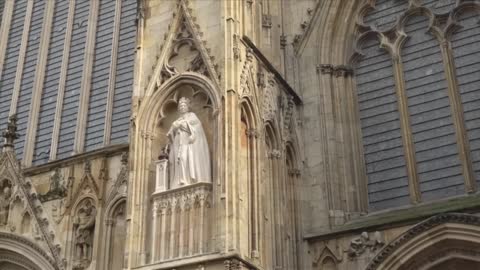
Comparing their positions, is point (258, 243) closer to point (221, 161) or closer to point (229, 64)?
point (221, 161)

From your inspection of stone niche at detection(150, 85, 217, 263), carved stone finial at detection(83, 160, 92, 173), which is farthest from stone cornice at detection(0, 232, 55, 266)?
stone niche at detection(150, 85, 217, 263)

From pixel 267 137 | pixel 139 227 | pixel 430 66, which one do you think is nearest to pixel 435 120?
pixel 430 66

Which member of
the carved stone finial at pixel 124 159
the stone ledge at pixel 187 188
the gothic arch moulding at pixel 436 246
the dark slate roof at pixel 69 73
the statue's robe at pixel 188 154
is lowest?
the gothic arch moulding at pixel 436 246

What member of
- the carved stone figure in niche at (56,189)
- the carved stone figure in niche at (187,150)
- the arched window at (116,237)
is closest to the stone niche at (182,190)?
the carved stone figure in niche at (187,150)

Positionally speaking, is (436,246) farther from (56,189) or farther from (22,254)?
(22,254)

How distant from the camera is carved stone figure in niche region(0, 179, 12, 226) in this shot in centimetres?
1452

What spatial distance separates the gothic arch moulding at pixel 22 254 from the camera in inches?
540

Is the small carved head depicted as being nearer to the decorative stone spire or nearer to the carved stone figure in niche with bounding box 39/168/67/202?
the carved stone figure in niche with bounding box 39/168/67/202

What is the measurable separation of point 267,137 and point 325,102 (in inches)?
64.5

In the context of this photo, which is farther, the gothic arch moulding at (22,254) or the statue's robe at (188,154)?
the gothic arch moulding at (22,254)

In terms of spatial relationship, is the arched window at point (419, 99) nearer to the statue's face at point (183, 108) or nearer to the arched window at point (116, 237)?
the statue's face at point (183, 108)

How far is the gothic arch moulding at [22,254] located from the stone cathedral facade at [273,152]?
0.03 metres

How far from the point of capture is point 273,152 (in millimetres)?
12266

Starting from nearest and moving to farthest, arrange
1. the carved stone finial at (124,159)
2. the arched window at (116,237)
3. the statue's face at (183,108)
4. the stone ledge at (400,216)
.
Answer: the stone ledge at (400,216), the statue's face at (183,108), the arched window at (116,237), the carved stone finial at (124,159)
